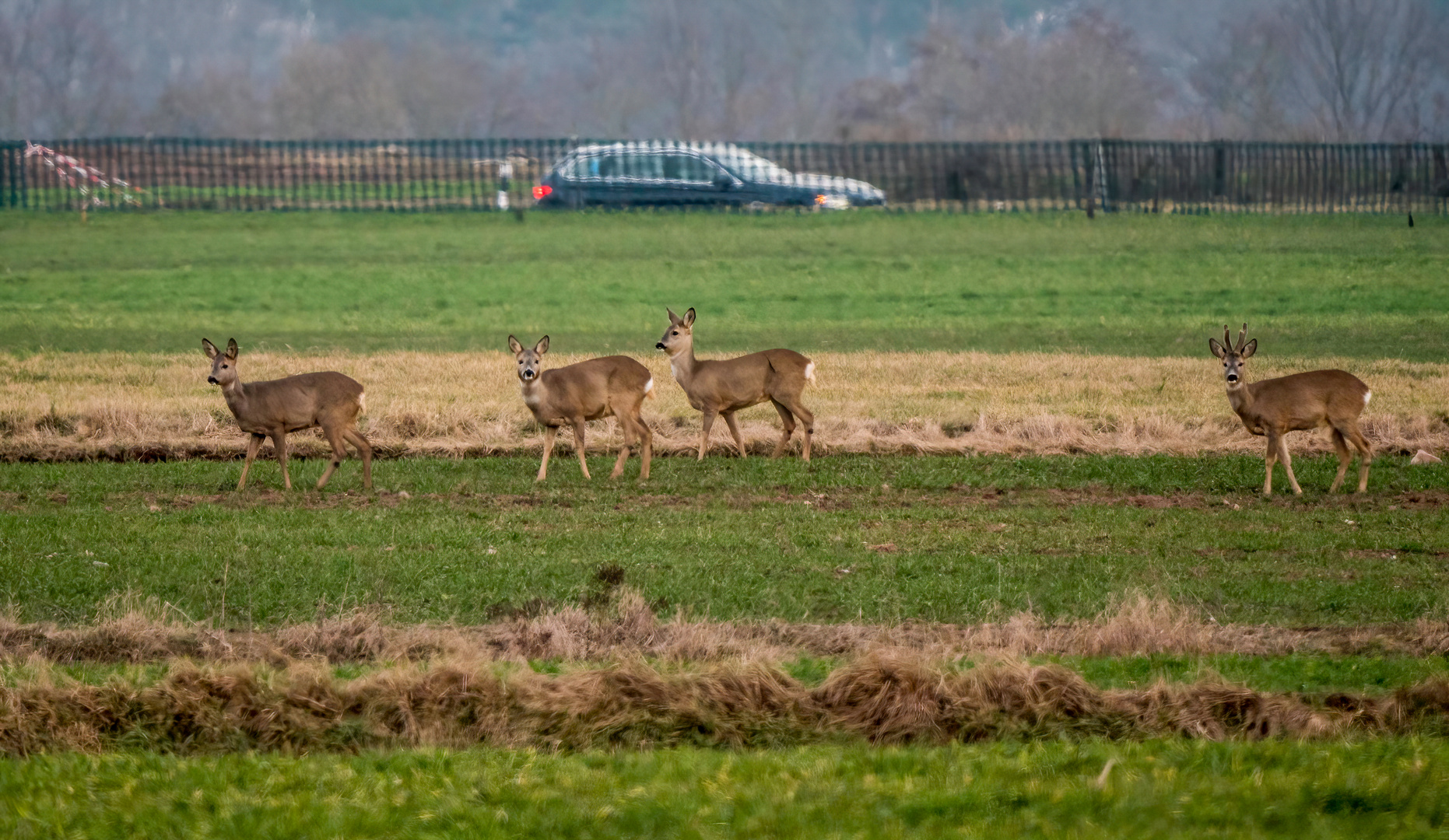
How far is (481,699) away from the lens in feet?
32.1

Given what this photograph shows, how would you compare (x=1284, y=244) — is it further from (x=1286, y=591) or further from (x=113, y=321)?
(x=1286, y=591)

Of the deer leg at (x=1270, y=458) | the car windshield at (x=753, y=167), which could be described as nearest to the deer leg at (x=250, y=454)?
the deer leg at (x=1270, y=458)

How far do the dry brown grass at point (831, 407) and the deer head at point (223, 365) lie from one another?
2312 millimetres

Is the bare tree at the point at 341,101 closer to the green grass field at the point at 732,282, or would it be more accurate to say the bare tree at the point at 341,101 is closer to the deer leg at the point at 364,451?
the green grass field at the point at 732,282

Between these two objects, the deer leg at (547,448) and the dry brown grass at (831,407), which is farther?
the dry brown grass at (831,407)

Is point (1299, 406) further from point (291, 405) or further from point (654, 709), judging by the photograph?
point (291, 405)

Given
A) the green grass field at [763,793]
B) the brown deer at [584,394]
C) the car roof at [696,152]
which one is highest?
the car roof at [696,152]

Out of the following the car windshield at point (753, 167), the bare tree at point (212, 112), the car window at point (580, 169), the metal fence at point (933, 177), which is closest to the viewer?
the metal fence at point (933, 177)

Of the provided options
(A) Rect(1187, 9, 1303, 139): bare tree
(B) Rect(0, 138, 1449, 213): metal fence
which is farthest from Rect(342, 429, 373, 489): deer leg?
(A) Rect(1187, 9, 1303, 139): bare tree

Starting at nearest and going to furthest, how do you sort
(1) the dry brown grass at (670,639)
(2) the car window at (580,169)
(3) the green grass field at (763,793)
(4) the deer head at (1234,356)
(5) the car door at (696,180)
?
(3) the green grass field at (763,793) < (1) the dry brown grass at (670,639) < (4) the deer head at (1234,356) < (5) the car door at (696,180) < (2) the car window at (580,169)

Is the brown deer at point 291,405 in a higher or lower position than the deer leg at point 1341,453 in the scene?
higher

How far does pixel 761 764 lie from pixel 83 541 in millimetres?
7475

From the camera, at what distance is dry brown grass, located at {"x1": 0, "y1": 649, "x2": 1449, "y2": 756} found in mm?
9469

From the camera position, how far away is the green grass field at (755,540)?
1224cm
